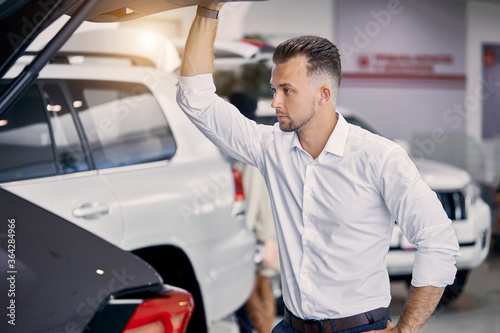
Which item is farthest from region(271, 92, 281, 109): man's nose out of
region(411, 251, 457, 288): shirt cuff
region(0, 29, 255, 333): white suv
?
region(0, 29, 255, 333): white suv

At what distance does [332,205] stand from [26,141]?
161 cm

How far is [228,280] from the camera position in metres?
3.47

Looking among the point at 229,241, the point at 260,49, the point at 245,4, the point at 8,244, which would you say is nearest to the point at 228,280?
the point at 229,241

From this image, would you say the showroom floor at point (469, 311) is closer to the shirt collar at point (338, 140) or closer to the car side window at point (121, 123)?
the car side window at point (121, 123)

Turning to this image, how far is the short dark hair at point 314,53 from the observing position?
1901mm

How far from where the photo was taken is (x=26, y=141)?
2951mm

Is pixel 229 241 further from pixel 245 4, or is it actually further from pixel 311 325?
pixel 245 4

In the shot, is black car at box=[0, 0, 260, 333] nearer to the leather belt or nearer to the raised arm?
the raised arm

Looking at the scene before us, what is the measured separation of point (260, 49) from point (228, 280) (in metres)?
1.31

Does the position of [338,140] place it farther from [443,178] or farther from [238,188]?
[443,178]

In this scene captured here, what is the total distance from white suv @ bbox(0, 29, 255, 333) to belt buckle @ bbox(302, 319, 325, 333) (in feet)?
4.18

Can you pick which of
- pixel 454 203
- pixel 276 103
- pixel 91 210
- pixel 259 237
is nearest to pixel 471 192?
pixel 454 203

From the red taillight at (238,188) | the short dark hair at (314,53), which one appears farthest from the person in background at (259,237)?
the short dark hair at (314,53)

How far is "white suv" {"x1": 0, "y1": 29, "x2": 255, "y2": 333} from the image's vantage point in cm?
294
